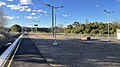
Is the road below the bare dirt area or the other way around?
the other way around

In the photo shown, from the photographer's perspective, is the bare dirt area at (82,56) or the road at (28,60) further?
the bare dirt area at (82,56)

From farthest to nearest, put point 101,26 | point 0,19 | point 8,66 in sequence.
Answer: point 101,26 → point 0,19 → point 8,66

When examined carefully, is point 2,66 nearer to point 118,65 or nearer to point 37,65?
point 37,65

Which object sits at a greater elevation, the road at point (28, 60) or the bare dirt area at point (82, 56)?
the road at point (28, 60)

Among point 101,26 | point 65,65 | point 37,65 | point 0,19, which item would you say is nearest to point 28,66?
point 37,65

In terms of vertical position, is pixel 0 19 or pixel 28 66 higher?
pixel 0 19

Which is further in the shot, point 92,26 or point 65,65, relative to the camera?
point 92,26

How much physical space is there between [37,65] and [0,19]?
73.1 m

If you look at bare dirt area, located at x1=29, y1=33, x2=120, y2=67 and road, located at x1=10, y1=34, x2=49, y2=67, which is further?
bare dirt area, located at x1=29, y1=33, x2=120, y2=67

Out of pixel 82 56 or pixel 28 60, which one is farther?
pixel 82 56

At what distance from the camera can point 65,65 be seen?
16766 millimetres

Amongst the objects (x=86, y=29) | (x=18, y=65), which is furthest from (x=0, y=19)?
(x=18, y=65)

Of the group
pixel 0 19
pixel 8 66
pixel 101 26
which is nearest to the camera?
pixel 8 66

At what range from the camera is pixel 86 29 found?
413ft
